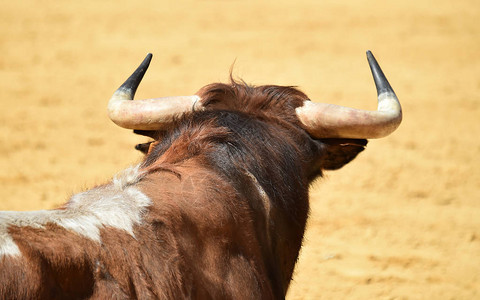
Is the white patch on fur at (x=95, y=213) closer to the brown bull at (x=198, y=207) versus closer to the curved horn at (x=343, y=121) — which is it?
the brown bull at (x=198, y=207)

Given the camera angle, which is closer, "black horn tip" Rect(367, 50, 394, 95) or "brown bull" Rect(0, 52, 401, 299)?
"brown bull" Rect(0, 52, 401, 299)

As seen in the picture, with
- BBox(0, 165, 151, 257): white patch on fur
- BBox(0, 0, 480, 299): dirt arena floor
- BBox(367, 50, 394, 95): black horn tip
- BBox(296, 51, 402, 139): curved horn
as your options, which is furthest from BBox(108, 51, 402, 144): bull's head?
BBox(0, 0, 480, 299): dirt arena floor

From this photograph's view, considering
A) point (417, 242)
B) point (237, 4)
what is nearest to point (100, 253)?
point (417, 242)

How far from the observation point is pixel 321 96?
11172mm

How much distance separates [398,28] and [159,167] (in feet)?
40.3

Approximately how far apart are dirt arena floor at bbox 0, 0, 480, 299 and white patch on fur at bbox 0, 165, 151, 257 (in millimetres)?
3125

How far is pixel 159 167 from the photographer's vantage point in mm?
3213

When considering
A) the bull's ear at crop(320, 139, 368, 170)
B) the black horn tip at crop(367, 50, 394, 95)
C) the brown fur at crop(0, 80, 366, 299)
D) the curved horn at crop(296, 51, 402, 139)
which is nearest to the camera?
the brown fur at crop(0, 80, 366, 299)

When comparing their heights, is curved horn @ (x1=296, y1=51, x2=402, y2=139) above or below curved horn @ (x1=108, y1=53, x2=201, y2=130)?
above

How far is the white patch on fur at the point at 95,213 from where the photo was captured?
8.27ft

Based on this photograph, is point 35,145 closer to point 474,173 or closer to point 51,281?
point 474,173

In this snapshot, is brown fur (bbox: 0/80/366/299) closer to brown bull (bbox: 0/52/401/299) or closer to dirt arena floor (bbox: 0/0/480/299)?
brown bull (bbox: 0/52/401/299)

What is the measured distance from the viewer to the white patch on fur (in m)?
2.52

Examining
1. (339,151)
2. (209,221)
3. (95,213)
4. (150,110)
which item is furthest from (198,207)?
(339,151)
